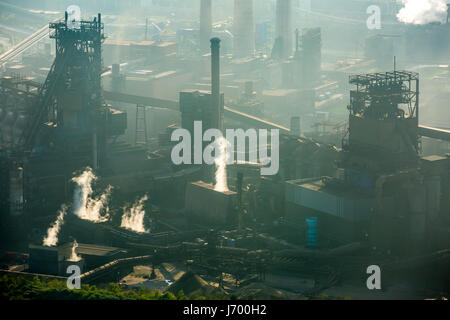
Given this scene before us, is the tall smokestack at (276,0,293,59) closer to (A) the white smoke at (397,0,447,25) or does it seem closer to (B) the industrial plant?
(A) the white smoke at (397,0,447,25)

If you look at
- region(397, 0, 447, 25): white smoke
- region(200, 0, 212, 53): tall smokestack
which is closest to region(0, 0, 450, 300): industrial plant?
region(397, 0, 447, 25): white smoke

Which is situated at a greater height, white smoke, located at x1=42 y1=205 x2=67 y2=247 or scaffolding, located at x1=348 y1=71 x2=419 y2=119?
scaffolding, located at x1=348 y1=71 x2=419 y2=119

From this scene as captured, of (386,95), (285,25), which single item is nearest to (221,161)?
(386,95)

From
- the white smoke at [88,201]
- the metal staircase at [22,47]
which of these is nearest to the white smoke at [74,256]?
the white smoke at [88,201]

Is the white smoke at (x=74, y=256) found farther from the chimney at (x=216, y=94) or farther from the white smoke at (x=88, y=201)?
the chimney at (x=216, y=94)

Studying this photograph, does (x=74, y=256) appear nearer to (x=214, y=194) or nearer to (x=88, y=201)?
(x=214, y=194)
